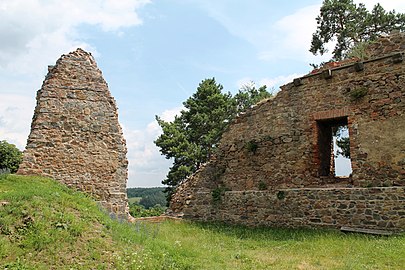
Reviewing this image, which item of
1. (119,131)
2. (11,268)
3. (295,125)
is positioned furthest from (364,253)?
(119,131)

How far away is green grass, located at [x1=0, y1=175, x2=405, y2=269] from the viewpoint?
186 inches

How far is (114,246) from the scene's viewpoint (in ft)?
17.5

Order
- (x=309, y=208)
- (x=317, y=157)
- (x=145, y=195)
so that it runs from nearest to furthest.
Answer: (x=309, y=208) → (x=317, y=157) → (x=145, y=195)

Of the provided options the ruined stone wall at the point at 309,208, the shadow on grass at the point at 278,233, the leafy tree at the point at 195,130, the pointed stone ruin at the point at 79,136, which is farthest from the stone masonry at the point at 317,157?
the leafy tree at the point at 195,130

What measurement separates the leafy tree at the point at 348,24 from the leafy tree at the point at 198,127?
6468 millimetres

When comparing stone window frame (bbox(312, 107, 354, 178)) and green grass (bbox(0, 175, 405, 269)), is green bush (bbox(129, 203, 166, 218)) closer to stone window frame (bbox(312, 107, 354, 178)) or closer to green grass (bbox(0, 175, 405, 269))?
stone window frame (bbox(312, 107, 354, 178))

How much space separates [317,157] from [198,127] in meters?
16.4

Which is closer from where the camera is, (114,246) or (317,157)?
(114,246)

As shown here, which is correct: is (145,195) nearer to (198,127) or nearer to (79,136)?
(198,127)

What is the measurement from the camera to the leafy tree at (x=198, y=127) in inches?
969

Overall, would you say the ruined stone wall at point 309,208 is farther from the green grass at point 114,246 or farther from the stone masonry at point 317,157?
the green grass at point 114,246

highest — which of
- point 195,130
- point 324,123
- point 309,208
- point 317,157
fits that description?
point 195,130

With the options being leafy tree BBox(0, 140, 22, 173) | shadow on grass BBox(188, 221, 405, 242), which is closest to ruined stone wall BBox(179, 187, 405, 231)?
shadow on grass BBox(188, 221, 405, 242)

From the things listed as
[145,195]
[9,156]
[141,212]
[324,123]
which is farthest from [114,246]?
[145,195]
